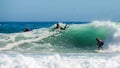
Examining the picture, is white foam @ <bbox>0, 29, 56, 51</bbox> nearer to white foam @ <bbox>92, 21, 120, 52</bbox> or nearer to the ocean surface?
the ocean surface

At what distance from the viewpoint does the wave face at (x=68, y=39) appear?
827 inches

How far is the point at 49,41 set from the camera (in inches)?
906

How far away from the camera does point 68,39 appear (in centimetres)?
2386

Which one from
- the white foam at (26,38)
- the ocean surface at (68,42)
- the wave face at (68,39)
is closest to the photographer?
the ocean surface at (68,42)

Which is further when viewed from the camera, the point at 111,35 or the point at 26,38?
the point at 26,38

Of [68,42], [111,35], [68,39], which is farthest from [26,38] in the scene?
[111,35]

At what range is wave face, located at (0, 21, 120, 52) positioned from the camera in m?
21.0

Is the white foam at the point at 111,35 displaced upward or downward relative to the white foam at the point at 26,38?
upward

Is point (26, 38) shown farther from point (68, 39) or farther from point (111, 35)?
point (111, 35)

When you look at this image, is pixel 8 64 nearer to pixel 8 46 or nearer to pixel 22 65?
pixel 22 65

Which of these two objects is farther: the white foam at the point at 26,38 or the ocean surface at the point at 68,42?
the white foam at the point at 26,38

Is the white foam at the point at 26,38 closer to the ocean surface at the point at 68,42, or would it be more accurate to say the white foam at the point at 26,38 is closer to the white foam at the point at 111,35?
the ocean surface at the point at 68,42

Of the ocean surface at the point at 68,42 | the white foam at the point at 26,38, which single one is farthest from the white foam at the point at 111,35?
the white foam at the point at 26,38

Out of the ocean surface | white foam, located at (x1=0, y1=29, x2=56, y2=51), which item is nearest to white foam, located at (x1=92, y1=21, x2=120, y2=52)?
the ocean surface
